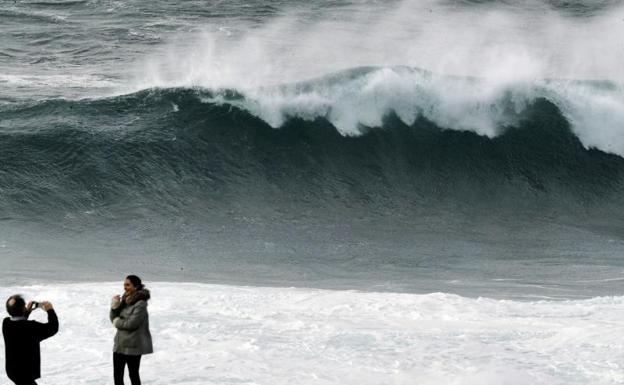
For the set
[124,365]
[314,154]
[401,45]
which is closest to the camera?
[124,365]

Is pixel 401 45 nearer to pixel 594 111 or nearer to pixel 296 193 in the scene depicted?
pixel 594 111

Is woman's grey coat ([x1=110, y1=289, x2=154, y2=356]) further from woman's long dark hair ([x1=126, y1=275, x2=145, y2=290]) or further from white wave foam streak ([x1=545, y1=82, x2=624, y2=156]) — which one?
white wave foam streak ([x1=545, y1=82, x2=624, y2=156])

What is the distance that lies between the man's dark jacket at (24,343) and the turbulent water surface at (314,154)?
6.29 meters

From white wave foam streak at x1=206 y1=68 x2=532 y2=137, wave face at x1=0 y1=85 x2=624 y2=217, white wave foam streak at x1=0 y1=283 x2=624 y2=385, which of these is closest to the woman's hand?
white wave foam streak at x1=0 y1=283 x2=624 y2=385

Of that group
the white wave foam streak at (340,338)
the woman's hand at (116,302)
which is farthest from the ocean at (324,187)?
the woman's hand at (116,302)

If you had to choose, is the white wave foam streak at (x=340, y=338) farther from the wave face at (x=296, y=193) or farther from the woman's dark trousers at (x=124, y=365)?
the wave face at (x=296, y=193)

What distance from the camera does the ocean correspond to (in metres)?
10.2

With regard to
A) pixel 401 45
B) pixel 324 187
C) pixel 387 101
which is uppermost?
pixel 401 45

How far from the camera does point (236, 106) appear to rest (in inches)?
889

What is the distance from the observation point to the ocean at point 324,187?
10219 mm

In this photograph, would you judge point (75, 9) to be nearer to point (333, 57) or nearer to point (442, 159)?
point (333, 57)

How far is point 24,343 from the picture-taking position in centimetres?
711

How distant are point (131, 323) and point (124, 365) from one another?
0.42 meters

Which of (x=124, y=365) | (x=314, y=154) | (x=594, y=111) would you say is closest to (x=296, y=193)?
(x=314, y=154)
